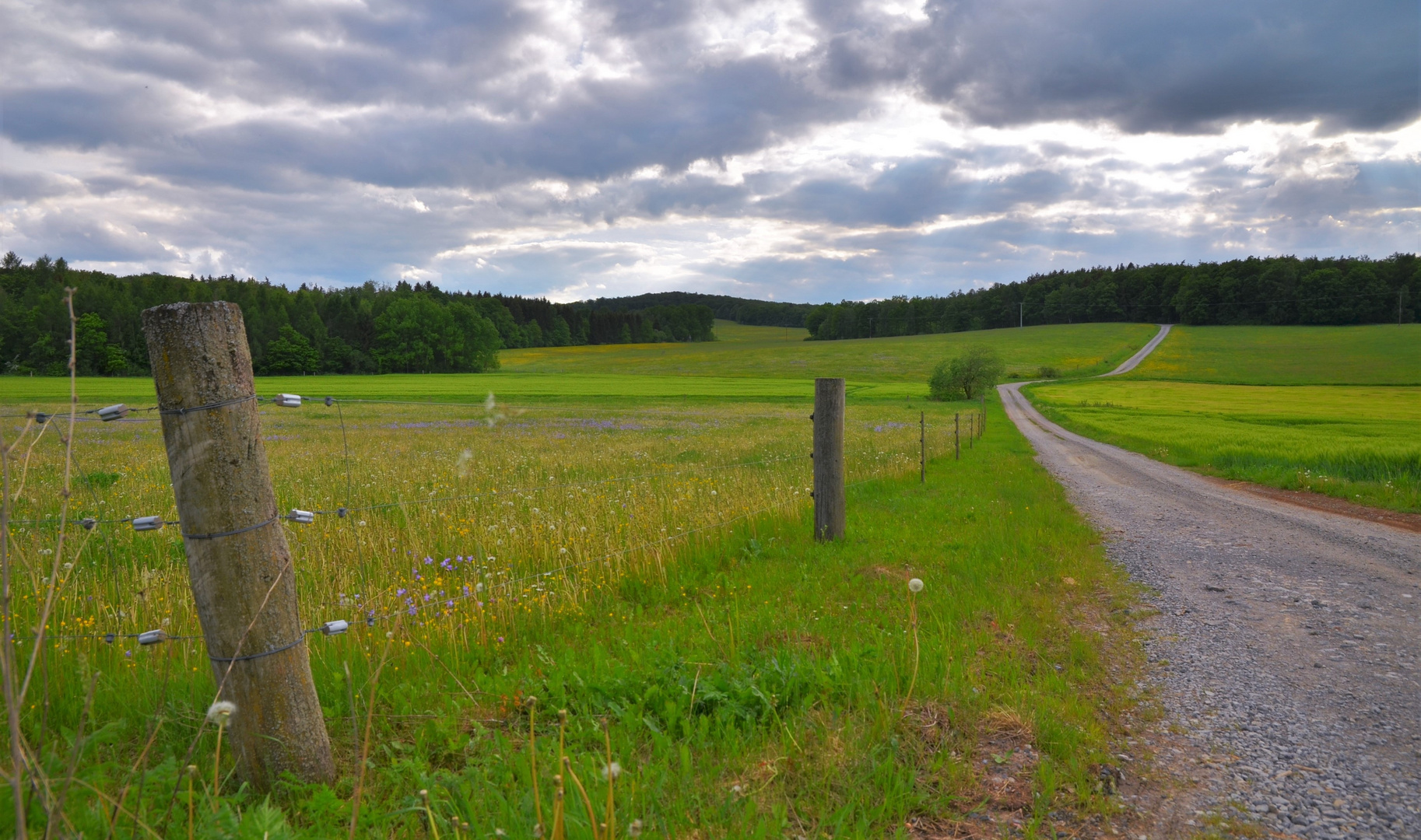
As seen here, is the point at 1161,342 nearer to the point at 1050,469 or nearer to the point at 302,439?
the point at 1050,469

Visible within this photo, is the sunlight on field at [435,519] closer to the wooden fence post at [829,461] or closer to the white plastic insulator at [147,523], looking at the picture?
the white plastic insulator at [147,523]

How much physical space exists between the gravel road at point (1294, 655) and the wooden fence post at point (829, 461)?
10.4ft

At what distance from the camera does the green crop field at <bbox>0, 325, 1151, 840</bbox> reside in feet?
10.1

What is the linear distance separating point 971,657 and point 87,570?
7204mm

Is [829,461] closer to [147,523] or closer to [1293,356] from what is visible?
[147,523]

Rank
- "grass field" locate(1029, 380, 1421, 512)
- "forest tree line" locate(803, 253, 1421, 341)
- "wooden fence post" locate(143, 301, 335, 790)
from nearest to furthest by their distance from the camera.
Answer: "wooden fence post" locate(143, 301, 335, 790), "grass field" locate(1029, 380, 1421, 512), "forest tree line" locate(803, 253, 1421, 341)

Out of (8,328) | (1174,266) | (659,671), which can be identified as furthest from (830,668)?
(1174,266)

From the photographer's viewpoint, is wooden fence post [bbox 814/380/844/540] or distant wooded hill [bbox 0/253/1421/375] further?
distant wooded hill [bbox 0/253/1421/375]

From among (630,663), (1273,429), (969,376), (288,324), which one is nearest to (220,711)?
(630,663)

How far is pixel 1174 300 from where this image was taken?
130 meters

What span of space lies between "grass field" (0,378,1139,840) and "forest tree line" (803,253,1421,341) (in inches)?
5593

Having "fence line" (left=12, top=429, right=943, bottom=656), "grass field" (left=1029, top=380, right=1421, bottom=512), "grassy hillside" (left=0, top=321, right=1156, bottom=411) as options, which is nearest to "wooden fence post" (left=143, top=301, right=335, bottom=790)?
"fence line" (left=12, top=429, right=943, bottom=656)

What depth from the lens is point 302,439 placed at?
67.0 ft

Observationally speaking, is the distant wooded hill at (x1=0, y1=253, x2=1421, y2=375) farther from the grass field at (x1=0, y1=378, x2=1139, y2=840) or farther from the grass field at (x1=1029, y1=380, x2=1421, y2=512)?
the grass field at (x1=1029, y1=380, x2=1421, y2=512)
